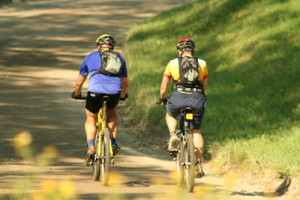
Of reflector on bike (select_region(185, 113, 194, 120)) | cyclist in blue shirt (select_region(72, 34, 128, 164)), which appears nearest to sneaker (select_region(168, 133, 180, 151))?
reflector on bike (select_region(185, 113, 194, 120))

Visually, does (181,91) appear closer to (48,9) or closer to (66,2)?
(48,9)

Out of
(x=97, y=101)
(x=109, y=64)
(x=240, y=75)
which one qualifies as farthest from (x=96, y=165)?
(x=240, y=75)

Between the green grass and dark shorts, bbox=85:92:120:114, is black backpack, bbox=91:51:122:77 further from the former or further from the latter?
the green grass

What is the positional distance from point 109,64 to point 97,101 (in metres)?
0.57

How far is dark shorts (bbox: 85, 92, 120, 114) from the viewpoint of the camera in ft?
24.7

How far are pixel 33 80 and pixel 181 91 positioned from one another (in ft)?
36.8

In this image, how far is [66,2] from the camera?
4006cm

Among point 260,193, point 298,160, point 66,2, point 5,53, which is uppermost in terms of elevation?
point 66,2

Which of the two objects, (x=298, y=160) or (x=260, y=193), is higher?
(x=298, y=160)

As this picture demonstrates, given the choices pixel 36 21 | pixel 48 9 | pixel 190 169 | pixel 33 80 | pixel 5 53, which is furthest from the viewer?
pixel 48 9

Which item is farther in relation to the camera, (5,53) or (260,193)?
(5,53)

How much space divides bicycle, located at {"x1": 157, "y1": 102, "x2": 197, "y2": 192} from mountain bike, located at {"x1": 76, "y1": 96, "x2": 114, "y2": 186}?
38.6 inches

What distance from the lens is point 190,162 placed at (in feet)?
23.7

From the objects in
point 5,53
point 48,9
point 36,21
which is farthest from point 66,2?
point 5,53
